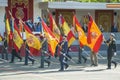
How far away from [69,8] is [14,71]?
16419 millimetres

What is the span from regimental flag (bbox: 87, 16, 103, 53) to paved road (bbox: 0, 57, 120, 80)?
3.98 ft

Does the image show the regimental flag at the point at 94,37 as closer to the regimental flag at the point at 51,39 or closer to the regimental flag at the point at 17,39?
the regimental flag at the point at 51,39

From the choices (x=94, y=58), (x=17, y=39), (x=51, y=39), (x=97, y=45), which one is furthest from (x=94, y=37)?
(x=17, y=39)

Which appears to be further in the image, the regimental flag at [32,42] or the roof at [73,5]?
the roof at [73,5]

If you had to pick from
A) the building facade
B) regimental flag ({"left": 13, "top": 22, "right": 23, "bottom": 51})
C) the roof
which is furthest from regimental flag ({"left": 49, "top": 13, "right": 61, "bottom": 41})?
the roof

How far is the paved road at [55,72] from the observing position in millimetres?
21281

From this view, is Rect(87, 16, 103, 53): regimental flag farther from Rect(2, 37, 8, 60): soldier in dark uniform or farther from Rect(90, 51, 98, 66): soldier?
Rect(2, 37, 8, 60): soldier in dark uniform

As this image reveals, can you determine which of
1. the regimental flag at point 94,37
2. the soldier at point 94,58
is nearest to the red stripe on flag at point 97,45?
the regimental flag at point 94,37

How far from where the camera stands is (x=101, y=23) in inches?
1699

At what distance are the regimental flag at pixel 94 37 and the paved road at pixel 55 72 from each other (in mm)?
1212

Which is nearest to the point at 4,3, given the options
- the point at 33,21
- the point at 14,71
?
the point at 33,21

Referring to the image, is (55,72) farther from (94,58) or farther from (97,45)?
(97,45)

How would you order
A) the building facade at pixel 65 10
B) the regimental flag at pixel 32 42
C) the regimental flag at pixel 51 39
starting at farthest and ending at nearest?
the building facade at pixel 65 10 < the regimental flag at pixel 32 42 < the regimental flag at pixel 51 39

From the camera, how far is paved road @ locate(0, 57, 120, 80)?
21.3m
